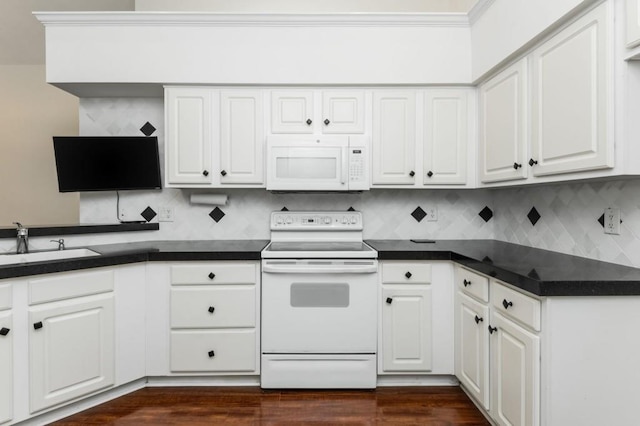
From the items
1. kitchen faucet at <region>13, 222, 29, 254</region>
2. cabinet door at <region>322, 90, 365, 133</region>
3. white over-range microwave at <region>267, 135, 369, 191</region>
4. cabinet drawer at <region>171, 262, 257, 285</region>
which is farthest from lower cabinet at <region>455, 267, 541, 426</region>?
kitchen faucet at <region>13, 222, 29, 254</region>

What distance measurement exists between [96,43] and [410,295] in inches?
109

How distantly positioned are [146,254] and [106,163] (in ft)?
3.17

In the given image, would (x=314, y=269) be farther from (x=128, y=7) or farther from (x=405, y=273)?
(x=128, y=7)

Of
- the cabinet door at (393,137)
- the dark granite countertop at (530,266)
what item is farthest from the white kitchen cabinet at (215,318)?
the cabinet door at (393,137)

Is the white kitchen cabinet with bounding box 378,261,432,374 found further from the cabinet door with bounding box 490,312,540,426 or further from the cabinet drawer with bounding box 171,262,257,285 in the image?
the cabinet drawer with bounding box 171,262,257,285

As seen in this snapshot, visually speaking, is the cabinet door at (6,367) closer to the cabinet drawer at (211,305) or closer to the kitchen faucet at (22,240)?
the kitchen faucet at (22,240)

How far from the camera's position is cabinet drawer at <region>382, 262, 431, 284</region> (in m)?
2.39

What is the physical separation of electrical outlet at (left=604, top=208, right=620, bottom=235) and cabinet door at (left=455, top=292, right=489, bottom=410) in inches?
28.0

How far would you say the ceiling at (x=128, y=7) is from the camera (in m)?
3.14

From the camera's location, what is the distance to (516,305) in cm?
161

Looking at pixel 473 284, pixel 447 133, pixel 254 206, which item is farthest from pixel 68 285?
pixel 447 133

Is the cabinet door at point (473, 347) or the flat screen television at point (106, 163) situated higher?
the flat screen television at point (106, 163)

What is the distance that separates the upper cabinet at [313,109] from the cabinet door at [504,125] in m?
0.86

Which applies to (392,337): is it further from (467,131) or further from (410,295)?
(467,131)
